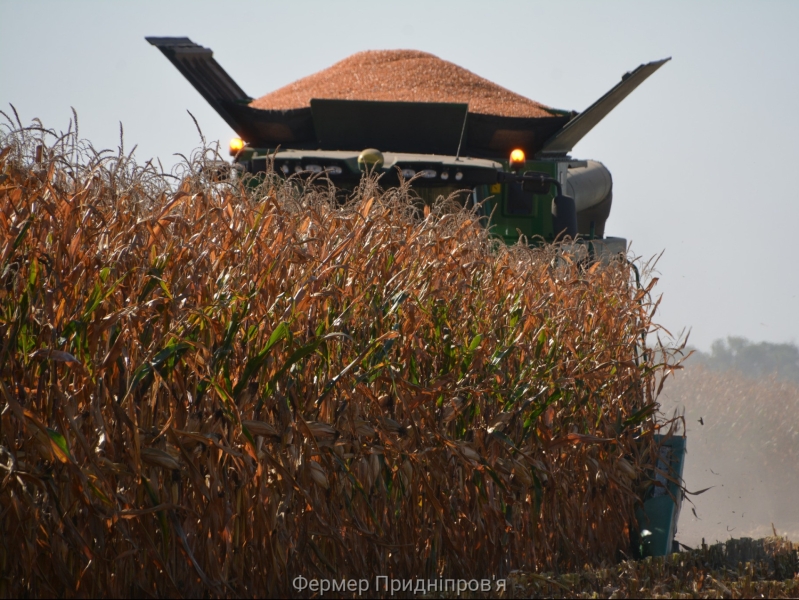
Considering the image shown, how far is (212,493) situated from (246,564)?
304mm

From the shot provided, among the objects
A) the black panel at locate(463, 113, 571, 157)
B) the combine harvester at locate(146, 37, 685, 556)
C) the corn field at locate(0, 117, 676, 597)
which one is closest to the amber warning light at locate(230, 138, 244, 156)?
the combine harvester at locate(146, 37, 685, 556)

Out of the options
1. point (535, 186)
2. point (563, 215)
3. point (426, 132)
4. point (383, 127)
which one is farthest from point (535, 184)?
point (383, 127)

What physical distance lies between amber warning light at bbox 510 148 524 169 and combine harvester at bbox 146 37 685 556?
1 centimetres

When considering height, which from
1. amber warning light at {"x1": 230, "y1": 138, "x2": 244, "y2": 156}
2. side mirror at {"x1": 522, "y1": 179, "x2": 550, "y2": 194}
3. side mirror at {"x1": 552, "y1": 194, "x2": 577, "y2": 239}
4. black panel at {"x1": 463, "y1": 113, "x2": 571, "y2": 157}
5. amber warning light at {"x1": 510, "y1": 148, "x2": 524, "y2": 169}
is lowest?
side mirror at {"x1": 552, "y1": 194, "x2": 577, "y2": 239}

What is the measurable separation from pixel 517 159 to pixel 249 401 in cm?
525

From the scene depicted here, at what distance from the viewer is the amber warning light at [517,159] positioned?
7461 mm

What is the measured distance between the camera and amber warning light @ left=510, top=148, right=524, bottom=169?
294 inches

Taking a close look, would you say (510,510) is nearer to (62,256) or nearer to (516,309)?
(516,309)

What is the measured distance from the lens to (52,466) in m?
2.38

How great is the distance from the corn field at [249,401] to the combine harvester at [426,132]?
3.29 metres

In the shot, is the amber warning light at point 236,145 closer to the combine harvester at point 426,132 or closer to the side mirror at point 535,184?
the combine harvester at point 426,132

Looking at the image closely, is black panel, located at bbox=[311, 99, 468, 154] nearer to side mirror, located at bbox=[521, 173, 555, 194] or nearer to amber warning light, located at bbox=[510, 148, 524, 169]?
amber warning light, located at bbox=[510, 148, 524, 169]

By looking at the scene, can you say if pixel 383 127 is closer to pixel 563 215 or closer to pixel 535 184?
pixel 535 184

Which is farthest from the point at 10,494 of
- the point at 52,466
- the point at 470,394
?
the point at 470,394
